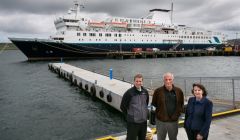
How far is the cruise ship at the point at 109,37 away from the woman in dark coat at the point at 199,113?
49365 millimetres

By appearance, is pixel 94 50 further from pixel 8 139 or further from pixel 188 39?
pixel 8 139

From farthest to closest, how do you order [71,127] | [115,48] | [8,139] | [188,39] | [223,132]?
[188,39] → [115,48] → [71,127] → [8,139] → [223,132]

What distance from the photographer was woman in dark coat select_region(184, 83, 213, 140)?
3.93m

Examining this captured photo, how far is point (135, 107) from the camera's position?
4609 millimetres

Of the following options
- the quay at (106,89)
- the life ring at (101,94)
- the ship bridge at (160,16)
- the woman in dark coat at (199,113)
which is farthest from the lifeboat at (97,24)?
the woman in dark coat at (199,113)

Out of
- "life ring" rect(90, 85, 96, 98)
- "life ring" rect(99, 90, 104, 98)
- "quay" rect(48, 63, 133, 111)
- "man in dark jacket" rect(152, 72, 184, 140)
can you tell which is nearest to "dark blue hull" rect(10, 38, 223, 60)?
"quay" rect(48, 63, 133, 111)

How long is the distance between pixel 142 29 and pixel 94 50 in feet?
57.0

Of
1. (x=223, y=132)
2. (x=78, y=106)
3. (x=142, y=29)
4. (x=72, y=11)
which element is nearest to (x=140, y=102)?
(x=223, y=132)

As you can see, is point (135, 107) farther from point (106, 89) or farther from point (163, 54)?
point (163, 54)

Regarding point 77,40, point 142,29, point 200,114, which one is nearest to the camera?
point 200,114

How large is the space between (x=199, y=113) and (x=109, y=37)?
57396 mm

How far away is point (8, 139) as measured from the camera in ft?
31.8

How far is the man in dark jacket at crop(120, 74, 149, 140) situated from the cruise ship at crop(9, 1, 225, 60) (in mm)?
48489

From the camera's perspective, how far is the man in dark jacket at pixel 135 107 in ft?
15.0
